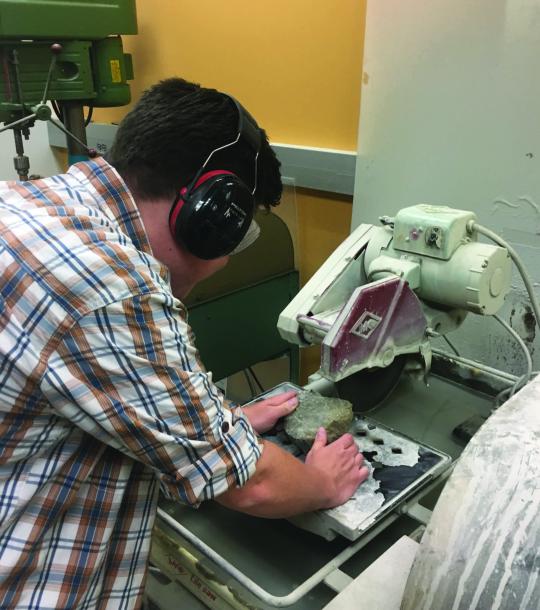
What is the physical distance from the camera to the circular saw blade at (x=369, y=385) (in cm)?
109

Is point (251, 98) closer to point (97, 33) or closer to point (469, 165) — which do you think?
point (97, 33)

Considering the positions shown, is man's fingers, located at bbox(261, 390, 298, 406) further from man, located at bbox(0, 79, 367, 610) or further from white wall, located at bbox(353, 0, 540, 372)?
white wall, located at bbox(353, 0, 540, 372)

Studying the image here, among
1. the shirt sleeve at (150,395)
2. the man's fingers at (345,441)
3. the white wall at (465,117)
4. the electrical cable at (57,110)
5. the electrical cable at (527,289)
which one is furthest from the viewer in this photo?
the electrical cable at (57,110)

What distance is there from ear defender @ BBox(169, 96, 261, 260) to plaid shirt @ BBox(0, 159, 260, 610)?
0.07 m

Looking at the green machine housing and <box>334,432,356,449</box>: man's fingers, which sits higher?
the green machine housing

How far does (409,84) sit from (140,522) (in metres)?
1.18

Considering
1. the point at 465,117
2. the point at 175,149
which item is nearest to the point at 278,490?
the point at 175,149

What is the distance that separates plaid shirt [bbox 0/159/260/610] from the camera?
0.65 m

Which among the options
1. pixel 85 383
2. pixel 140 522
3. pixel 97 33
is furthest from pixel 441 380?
pixel 97 33

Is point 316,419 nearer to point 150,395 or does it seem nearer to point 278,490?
point 278,490

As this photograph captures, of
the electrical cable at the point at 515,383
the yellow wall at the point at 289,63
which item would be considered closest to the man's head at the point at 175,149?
the electrical cable at the point at 515,383

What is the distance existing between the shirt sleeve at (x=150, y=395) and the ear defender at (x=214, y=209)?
13 centimetres

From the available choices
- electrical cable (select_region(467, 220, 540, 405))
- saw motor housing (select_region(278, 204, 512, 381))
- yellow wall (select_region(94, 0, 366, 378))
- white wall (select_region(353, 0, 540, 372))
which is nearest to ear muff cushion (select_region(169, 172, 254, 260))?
saw motor housing (select_region(278, 204, 512, 381))

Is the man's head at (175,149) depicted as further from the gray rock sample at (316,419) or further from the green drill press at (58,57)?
the green drill press at (58,57)
